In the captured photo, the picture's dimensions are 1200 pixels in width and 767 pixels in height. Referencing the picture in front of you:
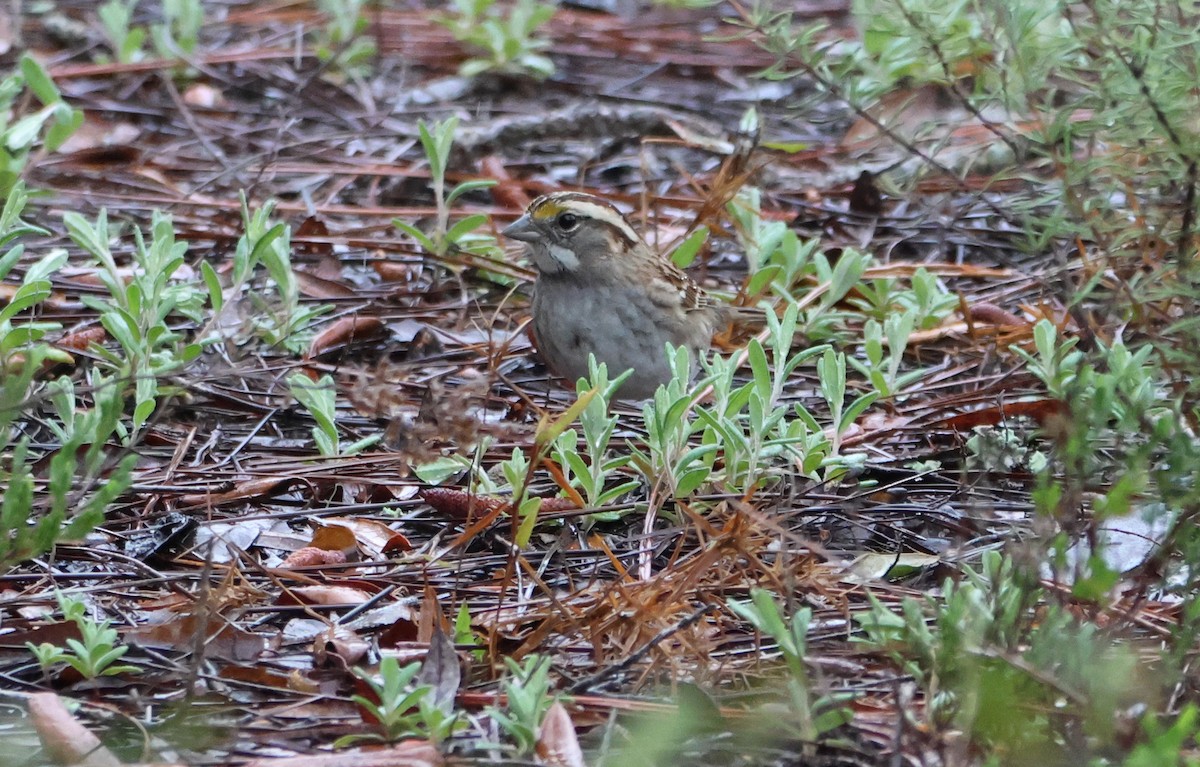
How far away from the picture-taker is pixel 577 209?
4.91 meters

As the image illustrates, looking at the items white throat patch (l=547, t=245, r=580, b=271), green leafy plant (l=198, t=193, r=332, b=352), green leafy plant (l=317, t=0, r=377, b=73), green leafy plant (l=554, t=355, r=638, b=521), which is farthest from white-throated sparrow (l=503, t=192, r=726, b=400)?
green leafy plant (l=317, t=0, r=377, b=73)

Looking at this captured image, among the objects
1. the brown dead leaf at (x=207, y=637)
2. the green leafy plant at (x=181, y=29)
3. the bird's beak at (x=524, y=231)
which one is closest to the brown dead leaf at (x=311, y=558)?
the brown dead leaf at (x=207, y=637)

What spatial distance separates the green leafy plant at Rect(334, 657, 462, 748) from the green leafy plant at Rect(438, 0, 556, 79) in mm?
Answer: 5134

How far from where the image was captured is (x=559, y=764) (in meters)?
2.51

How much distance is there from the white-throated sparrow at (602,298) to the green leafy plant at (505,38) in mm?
2560

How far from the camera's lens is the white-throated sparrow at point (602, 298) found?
4703 millimetres

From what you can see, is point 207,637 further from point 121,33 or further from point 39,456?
point 121,33

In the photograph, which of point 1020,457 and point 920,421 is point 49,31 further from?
point 1020,457

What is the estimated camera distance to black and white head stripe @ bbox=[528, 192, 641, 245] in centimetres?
491

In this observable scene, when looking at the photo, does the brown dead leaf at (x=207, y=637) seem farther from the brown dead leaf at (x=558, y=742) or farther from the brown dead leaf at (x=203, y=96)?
the brown dead leaf at (x=203, y=96)

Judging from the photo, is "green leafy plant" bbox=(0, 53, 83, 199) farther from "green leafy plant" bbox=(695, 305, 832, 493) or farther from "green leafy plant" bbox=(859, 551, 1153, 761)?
"green leafy plant" bbox=(859, 551, 1153, 761)

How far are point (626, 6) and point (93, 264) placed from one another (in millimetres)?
5074

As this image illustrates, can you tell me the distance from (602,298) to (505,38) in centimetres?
302

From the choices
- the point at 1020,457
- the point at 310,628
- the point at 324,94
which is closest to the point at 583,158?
the point at 324,94
